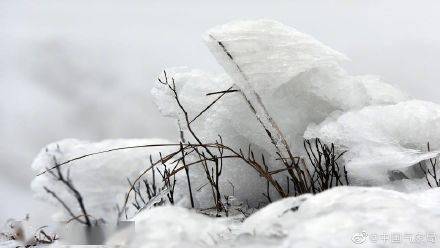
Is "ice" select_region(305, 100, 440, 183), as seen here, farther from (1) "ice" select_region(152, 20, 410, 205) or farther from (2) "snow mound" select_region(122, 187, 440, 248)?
(2) "snow mound" select_region(122, 187, 440, 248)

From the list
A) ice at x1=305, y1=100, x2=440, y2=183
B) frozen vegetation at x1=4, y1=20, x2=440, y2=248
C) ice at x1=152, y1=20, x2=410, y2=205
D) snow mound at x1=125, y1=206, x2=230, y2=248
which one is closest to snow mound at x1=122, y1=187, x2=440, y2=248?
snow mound at x1=125, y1=206, x2=230, y2=248

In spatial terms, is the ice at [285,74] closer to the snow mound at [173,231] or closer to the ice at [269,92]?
the ice at [269,92]

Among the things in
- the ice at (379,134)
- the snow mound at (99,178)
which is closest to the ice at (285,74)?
the ice at (379,134)

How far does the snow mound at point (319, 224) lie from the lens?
45.6 inches

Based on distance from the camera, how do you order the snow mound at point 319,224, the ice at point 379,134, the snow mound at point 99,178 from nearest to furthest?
the snow mound at point 319,224, the ice at point 379,134, the snow mound at point 99,178

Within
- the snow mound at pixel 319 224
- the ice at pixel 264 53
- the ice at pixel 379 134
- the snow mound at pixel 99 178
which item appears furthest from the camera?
the snow mound at pixel 99 178

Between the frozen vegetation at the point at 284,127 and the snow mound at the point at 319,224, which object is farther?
the frozen vegetation at the point at 284,127

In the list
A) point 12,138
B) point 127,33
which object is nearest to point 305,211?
point 12,138

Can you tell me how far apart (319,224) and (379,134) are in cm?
109

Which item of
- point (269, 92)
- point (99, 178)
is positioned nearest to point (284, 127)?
point (269, 92)

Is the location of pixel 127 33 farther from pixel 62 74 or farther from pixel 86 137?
pixel 86 137

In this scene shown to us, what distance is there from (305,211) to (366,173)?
0.85 metres

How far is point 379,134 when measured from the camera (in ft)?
7.03

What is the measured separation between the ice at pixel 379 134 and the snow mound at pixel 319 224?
2.04ft
